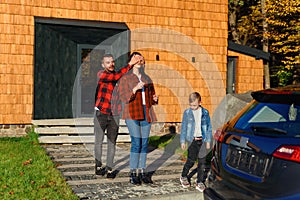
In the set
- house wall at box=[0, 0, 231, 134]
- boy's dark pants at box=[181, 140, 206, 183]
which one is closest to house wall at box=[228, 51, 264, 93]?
house wall at box=[0, 0, 231, 134]

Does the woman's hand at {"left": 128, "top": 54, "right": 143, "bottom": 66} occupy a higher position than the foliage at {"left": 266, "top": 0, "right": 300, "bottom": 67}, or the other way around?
the foliage at {"left": 266, "top": 0, "right": 300, "bottom": 67}

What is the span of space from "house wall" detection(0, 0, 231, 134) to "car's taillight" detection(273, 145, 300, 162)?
31.2ft

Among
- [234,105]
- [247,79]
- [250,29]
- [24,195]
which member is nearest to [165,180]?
[24,195]

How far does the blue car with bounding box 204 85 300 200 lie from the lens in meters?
3.00

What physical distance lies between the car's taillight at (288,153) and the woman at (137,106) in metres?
3.06

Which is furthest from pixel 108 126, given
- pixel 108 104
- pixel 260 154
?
pixel 260 154

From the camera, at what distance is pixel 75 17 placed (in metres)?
12.1

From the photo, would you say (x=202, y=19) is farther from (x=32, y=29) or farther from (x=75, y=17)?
(x=32, y=29)

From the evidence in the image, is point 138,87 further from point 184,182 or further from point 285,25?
point 285,25

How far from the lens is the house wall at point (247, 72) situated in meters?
15.5

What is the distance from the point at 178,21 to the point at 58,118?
Answer: 17.0 feet

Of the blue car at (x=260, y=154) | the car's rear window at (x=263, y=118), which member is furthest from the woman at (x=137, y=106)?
the car's rear window at (x=263, y=118)

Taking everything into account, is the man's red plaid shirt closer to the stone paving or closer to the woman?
the woman

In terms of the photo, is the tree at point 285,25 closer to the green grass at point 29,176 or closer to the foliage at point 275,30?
the foliage at point 275,30
